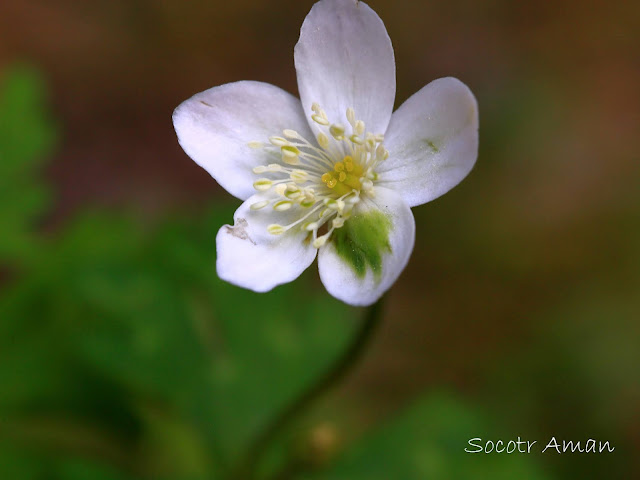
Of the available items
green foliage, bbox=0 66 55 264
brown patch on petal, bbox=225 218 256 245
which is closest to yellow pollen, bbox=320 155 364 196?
brown patch on petal, bbox=225 218 256 245

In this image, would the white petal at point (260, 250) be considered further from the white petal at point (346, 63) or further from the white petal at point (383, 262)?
the white petal at point (346, 63)

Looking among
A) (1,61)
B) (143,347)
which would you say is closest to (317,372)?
(143,347)

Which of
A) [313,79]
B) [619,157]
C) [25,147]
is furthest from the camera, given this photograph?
[619,157]

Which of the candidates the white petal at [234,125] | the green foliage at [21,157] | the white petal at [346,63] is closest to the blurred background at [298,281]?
the green foliage at [21,157]

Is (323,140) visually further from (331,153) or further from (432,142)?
(432,142)

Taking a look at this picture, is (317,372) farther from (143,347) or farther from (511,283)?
(511,283)

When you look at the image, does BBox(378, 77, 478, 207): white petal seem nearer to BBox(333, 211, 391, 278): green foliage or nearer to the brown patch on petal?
BBox(333, 211, 391, 278): green foliage

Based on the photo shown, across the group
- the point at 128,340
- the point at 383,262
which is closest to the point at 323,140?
the point at 383,262
